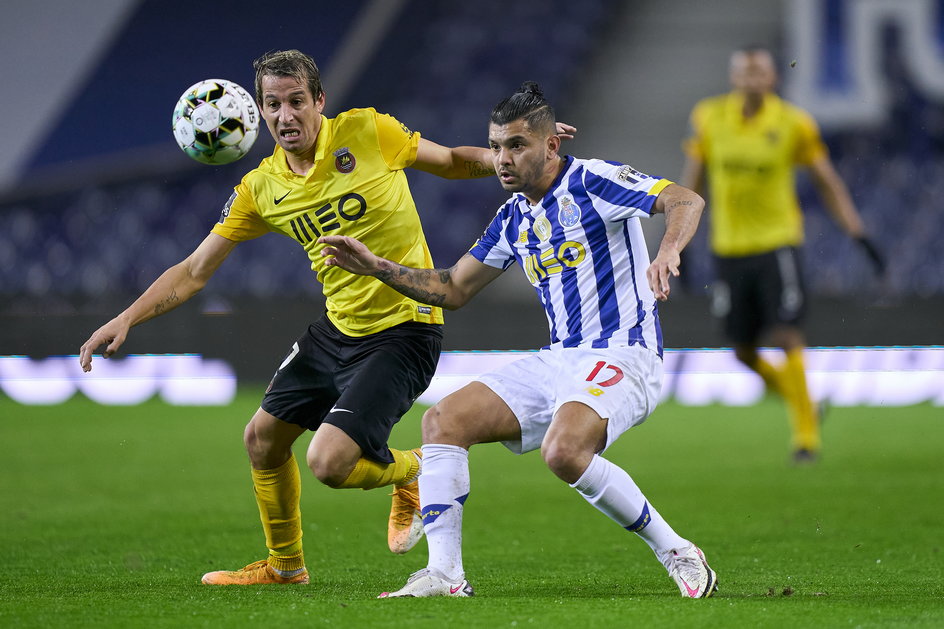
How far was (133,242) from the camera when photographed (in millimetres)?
15062

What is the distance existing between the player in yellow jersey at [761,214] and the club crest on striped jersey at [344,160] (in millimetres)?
3752

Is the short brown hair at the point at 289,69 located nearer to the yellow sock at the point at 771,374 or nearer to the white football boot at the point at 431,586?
the white football boot at the point at 431,586

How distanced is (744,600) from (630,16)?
14.1 m

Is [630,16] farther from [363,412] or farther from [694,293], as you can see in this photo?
[363,412]

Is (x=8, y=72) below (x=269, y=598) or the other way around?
the other way around

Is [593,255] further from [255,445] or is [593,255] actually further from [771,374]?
[771,374]

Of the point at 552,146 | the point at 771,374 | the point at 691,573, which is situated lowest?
the point at 771,374

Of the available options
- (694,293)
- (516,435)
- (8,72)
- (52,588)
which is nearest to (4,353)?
(8,72)

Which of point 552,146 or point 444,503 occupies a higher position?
point 552,146

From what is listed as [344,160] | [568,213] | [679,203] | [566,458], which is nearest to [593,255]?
[568,213]

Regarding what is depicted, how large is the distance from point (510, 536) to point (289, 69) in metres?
2.38

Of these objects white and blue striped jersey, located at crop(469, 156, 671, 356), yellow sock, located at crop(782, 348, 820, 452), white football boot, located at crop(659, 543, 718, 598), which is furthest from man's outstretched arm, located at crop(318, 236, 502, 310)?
yellow sock, located at crop(782, 348, 820, 452)

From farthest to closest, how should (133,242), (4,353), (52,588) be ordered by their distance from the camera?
(133,242) → (4,353) → (52,588)

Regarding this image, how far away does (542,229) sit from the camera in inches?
172
